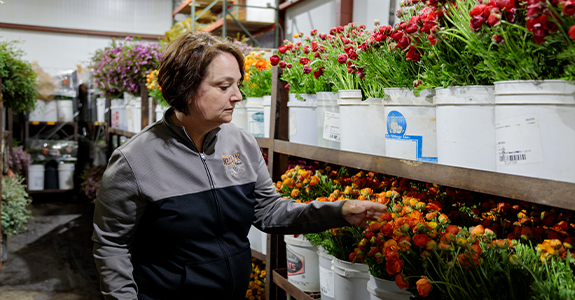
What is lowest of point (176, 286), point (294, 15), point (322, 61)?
point (176, 286)

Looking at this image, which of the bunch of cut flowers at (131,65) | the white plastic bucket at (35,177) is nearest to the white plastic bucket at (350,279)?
the bunch of cut flowers at (131,65)

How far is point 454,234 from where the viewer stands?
1191mm

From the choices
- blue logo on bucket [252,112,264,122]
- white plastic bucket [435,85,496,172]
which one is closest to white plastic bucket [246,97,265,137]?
blue logo on bucket [252,112,264,122]

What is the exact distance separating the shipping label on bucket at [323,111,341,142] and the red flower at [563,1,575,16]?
0.94 meters

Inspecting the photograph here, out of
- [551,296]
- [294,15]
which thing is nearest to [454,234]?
[551,296]

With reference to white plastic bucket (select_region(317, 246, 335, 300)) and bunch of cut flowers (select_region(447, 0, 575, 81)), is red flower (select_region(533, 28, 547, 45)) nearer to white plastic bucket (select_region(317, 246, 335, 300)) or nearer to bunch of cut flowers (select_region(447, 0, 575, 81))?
bunch of cut flowers (select_region(447, 0, 575, 81))

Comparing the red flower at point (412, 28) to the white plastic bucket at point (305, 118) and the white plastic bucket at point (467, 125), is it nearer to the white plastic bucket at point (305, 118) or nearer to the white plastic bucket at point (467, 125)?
the white plastic bucket at point (467, 125)

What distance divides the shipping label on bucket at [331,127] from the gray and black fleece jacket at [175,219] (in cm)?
28

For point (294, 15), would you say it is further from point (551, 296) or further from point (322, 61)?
point (551, 296)

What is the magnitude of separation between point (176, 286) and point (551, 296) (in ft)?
3.67

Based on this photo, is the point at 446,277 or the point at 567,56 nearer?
the point at 567,56

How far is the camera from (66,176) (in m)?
7.45

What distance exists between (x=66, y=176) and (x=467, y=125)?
25.0ft

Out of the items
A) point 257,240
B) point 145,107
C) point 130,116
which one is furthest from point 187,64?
point 130,116
